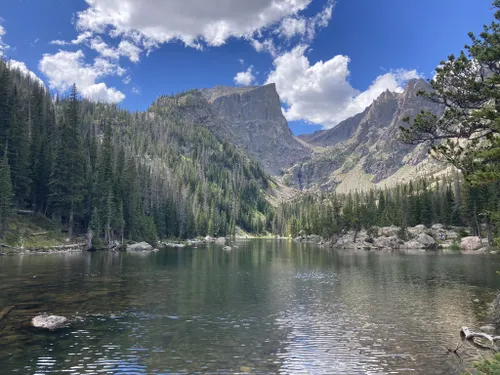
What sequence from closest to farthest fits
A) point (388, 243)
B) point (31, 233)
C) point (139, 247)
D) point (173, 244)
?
point (31, 233) → point (139, 247) → point (388, 243) → point (173, 244)

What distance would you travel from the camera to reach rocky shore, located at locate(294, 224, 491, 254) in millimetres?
116250

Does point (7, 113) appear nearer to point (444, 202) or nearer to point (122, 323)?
point (122, 323)

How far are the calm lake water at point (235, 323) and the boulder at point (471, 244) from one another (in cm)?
6527

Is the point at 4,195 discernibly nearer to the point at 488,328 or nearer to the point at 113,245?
the point at 113,245

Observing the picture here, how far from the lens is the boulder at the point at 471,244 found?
108m

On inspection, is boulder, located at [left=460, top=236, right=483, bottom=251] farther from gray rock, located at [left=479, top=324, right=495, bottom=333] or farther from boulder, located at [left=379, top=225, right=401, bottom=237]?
gray rock, located at [left=479, top=324, right=495, bottom=333]

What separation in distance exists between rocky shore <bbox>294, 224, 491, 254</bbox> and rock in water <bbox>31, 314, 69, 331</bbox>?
114943 millimetres

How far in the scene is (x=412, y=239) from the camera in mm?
131500

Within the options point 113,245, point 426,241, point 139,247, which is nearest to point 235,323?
point 113,245

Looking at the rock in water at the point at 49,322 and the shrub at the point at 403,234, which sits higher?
the shrub at the point at 403,234

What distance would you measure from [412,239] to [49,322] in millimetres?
129763

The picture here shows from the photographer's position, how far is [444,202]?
463 feet

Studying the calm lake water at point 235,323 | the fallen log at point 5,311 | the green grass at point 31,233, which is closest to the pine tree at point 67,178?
the green grass at point 31,233

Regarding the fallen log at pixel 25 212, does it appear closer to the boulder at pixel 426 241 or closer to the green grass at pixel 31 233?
the green grass at pixel 31 233
